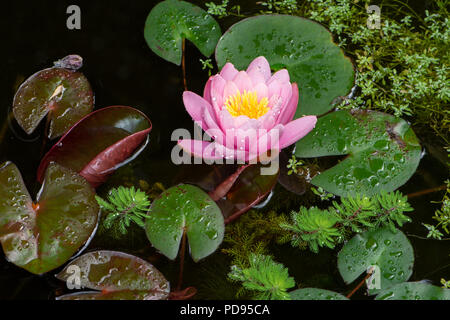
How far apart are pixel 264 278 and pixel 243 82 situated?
0.79 metres

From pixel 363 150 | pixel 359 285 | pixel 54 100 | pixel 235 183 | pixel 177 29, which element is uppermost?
pixel 177 29

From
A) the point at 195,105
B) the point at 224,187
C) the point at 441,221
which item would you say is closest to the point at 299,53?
the point at 195,105

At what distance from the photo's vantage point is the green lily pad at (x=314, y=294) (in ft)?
5.25

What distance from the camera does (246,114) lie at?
5.73ft

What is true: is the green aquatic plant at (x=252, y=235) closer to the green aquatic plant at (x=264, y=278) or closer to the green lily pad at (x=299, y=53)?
the green aquatic plant at (x=264, y=278)

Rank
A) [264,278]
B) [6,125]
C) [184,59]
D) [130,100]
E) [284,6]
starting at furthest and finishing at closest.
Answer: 1. [284,6]
2. [184,59]
3. [130,100]
4. [6,125]
5. [264,278]

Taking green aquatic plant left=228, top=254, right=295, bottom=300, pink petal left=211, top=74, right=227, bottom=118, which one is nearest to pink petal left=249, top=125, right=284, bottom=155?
pink petal left=211, top=74, right=227, bottom=118

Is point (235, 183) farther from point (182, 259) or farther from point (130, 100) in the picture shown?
point (130, 100)

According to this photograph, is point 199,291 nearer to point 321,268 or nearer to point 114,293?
point 114,293

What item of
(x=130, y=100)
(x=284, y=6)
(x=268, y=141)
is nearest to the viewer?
(x=268, y=141)

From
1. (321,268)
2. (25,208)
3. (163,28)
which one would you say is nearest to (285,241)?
(321,268)

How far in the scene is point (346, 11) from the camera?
240cm

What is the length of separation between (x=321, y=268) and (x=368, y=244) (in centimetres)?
22

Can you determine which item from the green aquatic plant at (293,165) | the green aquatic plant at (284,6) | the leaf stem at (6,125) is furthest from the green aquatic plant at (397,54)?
the leaf stem at (6,125)
